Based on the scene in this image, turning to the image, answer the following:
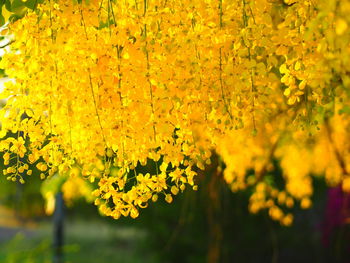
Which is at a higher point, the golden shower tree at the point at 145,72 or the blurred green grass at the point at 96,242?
the golden shower tree at the point at 145,72

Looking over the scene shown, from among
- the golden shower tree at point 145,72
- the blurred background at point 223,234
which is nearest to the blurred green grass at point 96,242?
the blurred background at point 223,234

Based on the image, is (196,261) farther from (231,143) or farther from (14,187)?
(14,187)

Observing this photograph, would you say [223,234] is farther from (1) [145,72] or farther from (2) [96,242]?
(1) [145,72]

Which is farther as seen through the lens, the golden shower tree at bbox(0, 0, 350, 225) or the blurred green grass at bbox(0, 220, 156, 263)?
the blurred green grass at bbox(0, 220, 156, 263)

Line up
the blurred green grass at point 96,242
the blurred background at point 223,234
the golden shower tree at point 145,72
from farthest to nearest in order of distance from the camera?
the blurred green grass at point 96,242 < the blurred background at point 223,234 < the golden shower tree at point 145,72

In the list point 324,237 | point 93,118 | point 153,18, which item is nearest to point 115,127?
point 93,118

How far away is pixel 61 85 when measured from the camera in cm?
192

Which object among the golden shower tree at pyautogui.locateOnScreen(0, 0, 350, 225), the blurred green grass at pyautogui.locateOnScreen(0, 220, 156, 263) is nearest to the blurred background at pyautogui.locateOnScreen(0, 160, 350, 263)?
the blurred green grass at pyautogui.locateOnScreen(0, 220, 156, 263)

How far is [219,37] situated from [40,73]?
1.82 ft

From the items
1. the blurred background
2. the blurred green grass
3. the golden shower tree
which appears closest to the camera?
the golden shower tree

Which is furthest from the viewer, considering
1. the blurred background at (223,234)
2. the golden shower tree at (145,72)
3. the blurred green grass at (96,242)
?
the blurred green grass at (96,242)

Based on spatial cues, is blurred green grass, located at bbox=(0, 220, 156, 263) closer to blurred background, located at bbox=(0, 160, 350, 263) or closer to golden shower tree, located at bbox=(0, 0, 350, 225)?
blurred background, located at bbox=(0, 160, 350, 263)

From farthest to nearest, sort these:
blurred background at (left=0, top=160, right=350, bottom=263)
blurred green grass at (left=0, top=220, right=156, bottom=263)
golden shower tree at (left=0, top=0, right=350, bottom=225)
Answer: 1. blurred green grass at (left=0, top=220, right=156, bottom=263)
2. blurred background at (left=0, top=160, right=350, bottom=263)
3. golden shower tree at (left=0, top=0, right=350, bottom=225)

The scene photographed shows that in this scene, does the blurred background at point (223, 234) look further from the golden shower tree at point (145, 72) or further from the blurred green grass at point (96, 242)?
the golden shower tree at point (145, 72)
